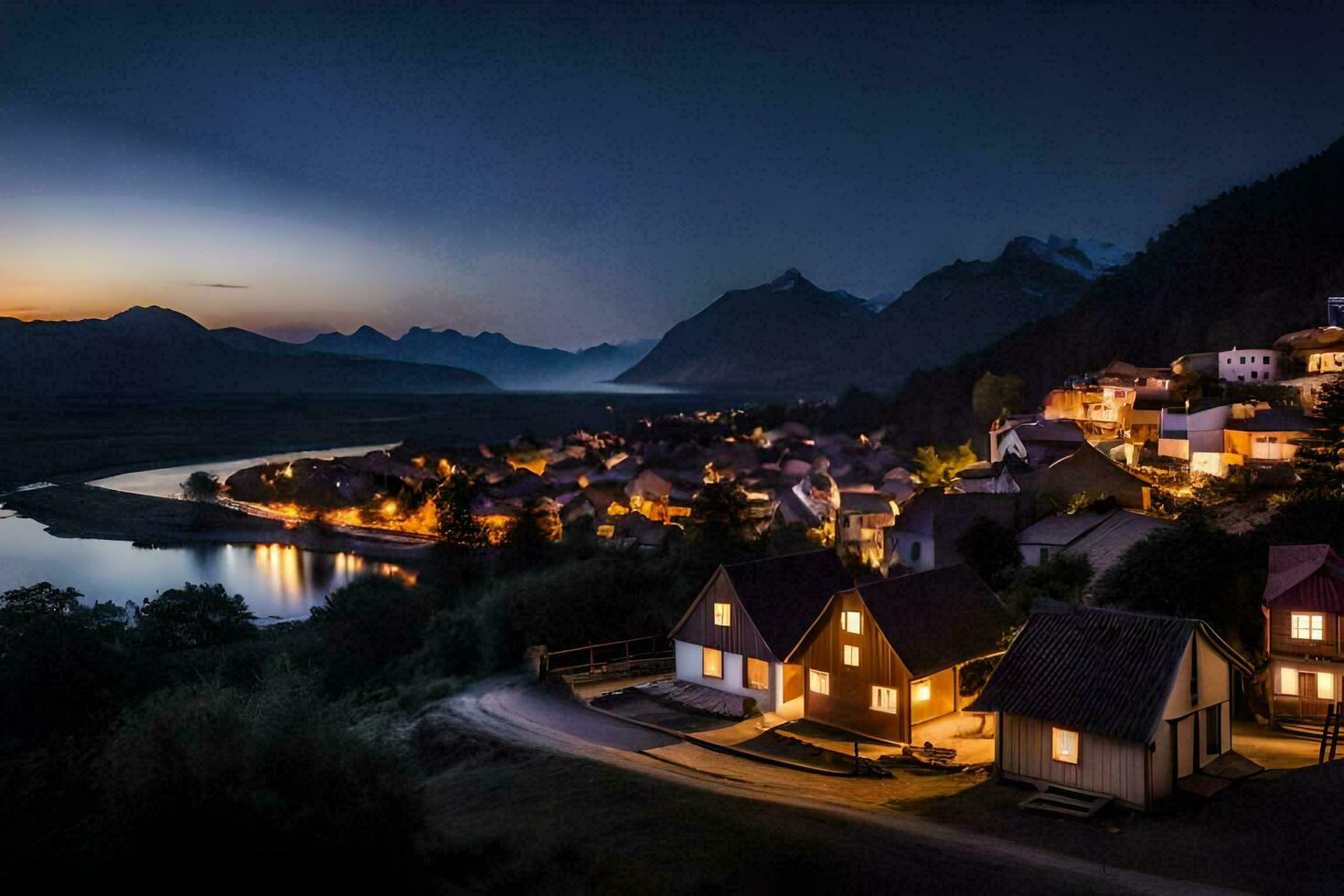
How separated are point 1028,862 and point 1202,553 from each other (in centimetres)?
1147

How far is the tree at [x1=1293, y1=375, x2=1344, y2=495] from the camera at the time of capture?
2456cm

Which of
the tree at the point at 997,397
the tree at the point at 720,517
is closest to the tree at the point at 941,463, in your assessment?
the tree at the point at 997,397

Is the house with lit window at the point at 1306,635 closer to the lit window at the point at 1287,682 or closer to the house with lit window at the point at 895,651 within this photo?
the lit window at the point at 1287,682

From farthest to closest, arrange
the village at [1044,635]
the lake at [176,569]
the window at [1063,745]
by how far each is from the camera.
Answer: the lake at [176,569] < the village at [1044,635] < the window at [1063,745]

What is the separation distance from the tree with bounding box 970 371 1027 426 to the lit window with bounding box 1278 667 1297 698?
136 ft

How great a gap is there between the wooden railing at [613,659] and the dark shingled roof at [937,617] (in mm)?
7947

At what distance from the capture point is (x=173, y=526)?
65000mm

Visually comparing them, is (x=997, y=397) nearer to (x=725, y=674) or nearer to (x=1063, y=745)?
(x=725, y=674)

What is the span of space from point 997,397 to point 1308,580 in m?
43.6

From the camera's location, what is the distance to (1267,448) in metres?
31.4

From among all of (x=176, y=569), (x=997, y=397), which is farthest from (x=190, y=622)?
(x=997, y=397)

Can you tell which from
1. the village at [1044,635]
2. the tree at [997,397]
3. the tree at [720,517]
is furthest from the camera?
the tree at [997,397]

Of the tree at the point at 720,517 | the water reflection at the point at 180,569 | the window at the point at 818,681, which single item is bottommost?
the water reflection at the point at 180,569

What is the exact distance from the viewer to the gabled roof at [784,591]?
21.0 meters
